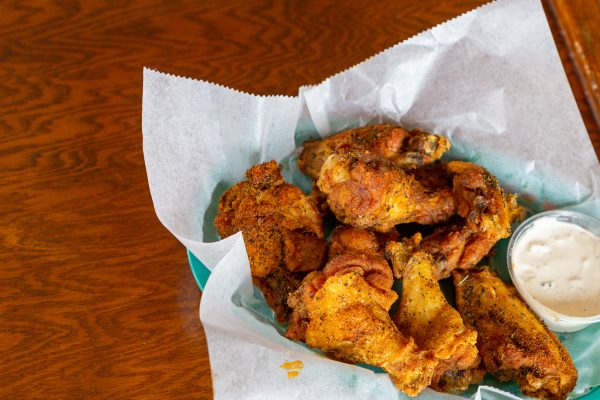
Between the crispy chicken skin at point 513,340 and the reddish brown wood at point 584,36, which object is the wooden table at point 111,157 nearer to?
the reddish brown wood at point 584,36

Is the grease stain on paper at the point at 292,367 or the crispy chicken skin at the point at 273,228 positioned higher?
the crispy chicken skin at the point at 273,228

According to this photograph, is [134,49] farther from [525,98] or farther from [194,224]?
[525,98]

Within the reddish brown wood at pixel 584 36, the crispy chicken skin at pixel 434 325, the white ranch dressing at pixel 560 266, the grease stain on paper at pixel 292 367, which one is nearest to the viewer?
the grease stain on paper at pixel 292 367

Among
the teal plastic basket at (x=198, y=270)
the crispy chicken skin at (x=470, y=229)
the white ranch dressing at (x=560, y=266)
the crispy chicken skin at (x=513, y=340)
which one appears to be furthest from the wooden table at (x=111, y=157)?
the crispy chicken skin at (x=513, y=340)

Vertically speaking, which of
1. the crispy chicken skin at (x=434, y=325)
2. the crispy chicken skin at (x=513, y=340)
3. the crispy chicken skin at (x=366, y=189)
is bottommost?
the crispy chicken skin at (x=513, y=340)

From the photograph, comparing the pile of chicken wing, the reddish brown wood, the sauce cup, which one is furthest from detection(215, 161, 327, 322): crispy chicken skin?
the reddish brown wood
